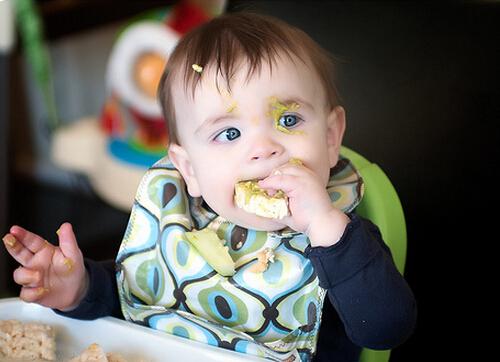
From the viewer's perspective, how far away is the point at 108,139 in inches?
82.9

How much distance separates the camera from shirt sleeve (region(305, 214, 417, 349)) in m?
0.80

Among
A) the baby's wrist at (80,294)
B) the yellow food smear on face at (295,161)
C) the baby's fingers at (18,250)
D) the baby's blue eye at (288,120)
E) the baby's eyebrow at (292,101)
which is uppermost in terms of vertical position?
the baby's eyebrow at (292,101)

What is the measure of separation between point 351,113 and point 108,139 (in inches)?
41.6

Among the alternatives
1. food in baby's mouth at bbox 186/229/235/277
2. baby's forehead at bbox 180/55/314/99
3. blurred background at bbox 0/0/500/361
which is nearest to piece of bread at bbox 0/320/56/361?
food in baby's mouth at bbox 186/229/235/277

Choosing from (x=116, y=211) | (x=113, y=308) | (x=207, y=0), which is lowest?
(x=116, y=211)

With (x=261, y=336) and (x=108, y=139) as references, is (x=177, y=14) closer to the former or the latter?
(x=108, y=139)

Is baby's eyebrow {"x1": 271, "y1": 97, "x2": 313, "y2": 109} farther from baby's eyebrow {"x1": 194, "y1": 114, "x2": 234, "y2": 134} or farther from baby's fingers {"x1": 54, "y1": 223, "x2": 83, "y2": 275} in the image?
baby's fingers {"x1": 54, "y1": 223, "x2": 83, "y2": 275}

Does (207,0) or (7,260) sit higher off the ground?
(207,0)

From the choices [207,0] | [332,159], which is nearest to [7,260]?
[207,0]

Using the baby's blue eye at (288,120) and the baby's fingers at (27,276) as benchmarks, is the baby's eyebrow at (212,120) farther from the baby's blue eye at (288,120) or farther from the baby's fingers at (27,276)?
the baby's fingers at (27,276)

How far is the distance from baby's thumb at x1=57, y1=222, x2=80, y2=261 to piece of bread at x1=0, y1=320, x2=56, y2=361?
0.08m

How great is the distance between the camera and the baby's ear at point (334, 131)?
0.94 metres

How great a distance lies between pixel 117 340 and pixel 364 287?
0.86ft

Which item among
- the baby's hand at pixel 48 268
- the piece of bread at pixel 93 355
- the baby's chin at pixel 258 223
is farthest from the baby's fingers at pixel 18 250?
the baby's chin at pixel 258 223
